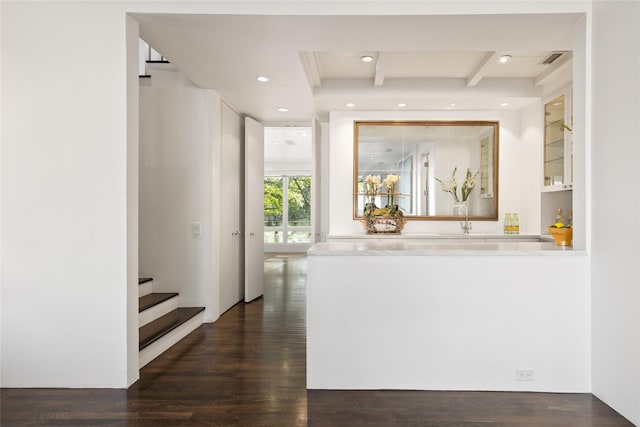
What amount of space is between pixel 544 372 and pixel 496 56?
2510 mm

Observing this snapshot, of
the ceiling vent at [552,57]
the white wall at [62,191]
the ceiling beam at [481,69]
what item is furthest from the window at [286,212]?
the white wall at [62,191]

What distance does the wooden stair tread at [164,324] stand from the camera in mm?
3107

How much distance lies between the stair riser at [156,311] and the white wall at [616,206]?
10.9ft

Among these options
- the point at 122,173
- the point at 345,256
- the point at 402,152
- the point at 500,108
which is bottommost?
the point at 345,256

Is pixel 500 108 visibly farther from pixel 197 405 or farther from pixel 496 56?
pixel 197 405

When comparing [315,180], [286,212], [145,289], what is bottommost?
[145,289]

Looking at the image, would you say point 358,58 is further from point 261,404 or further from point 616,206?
point 261,404

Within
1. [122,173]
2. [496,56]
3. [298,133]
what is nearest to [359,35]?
[496,56]

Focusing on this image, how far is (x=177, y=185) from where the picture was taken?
411 centimetres

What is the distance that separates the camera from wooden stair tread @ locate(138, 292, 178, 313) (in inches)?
140

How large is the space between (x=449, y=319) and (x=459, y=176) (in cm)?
275

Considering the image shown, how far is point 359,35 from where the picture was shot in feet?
9.18

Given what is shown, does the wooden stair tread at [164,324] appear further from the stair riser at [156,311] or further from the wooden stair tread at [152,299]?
the wooden stair tread at [152,299]

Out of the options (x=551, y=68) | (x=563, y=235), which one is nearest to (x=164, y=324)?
(x=563, y=235)
